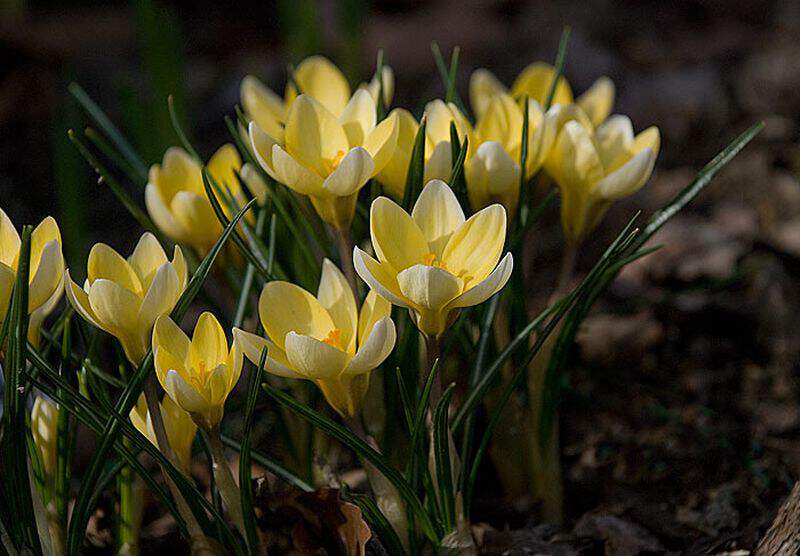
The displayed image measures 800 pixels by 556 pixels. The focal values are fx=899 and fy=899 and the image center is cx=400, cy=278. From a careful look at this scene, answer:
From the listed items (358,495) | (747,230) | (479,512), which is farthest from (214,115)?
(358,495)

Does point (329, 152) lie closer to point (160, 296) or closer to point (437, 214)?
point (437, 214)

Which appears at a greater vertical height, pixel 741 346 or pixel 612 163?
pixel 612 163

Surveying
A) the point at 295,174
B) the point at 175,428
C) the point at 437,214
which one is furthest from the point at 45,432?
the point at 437,214

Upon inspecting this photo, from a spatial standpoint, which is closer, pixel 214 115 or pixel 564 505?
pixel 564 505

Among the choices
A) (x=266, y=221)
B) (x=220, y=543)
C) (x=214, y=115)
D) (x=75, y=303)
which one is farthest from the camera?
(x=214, y=115)

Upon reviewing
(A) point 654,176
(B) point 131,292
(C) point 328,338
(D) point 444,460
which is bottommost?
(A) point 654,176

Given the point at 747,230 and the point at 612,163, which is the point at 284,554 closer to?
the point at 612,163

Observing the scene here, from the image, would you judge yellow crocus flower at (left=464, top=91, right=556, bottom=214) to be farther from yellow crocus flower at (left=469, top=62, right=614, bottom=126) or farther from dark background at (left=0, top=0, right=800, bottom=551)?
dark background at (left=0, top=0, right=800, bottom=551)

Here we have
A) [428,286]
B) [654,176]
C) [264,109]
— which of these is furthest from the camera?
[654,176]

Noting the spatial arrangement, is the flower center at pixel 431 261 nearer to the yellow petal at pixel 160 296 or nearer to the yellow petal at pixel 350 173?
the yellow petal at pixel 350 173
